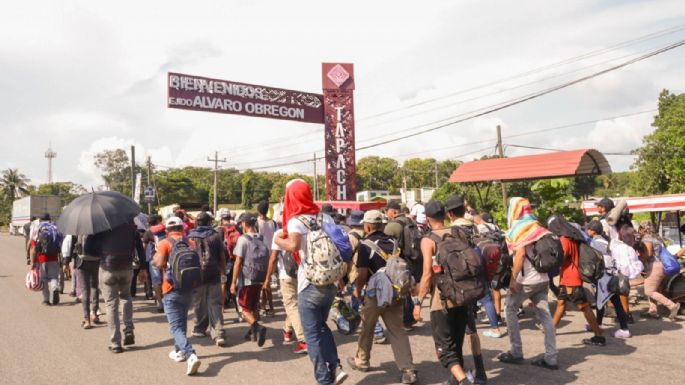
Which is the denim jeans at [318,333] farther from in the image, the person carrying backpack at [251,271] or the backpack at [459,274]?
the person carrying backpack at [251,271]

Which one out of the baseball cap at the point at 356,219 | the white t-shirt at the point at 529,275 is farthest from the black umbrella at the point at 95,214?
the white t-shirt at the point at 529,275

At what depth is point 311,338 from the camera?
433cm

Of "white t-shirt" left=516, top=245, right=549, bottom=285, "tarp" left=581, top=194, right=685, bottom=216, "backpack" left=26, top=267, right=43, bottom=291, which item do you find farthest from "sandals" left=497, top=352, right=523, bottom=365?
"backpack" left=26, top=267, right=43, bottom=291

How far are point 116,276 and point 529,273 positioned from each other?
5275mm

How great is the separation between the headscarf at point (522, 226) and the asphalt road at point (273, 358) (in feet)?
4.66

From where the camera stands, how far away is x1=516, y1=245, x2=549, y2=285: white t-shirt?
508 cm

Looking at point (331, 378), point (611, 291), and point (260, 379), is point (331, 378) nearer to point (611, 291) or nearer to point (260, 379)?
point (260, 379)

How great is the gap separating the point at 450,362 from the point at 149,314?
641 cm

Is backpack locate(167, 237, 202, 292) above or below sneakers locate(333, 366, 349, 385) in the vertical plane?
above

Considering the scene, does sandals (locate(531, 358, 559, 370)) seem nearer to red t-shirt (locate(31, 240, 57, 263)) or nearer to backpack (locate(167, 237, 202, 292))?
backpack (locate(167, 237, 202, 292))

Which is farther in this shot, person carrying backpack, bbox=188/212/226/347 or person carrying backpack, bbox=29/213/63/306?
person carrying backpack, bbox=29/213/63/306

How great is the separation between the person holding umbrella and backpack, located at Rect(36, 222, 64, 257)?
3624 mm

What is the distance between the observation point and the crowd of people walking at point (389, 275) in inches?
171

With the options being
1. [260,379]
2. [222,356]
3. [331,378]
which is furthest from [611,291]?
[222,356]
